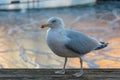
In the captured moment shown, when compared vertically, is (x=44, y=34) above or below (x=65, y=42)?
below

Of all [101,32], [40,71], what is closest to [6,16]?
[101,32]

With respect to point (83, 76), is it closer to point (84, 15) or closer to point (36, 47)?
point (36, 47)

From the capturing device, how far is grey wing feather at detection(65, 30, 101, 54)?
1.64 metres

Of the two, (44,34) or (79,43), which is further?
(44,34)

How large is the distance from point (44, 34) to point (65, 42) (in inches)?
134

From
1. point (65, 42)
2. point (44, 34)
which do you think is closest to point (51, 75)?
point (65, 42)

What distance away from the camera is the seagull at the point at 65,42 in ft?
5.25

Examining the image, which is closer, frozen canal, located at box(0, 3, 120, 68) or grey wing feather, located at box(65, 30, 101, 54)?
grey wing feather, located at box(65, 30, 101, 54)

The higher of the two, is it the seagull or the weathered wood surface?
the seagull

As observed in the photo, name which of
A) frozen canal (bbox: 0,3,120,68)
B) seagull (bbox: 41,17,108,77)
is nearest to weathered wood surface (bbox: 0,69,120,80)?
seagull (bbox: 41,17,108,77)

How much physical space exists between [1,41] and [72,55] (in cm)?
318

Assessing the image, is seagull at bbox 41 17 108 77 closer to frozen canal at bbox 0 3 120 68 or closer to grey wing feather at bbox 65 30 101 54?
grey wing feather at bbox 65 30 101 54

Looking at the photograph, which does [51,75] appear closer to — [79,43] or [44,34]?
[79,43]

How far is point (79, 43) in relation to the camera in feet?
5.55
